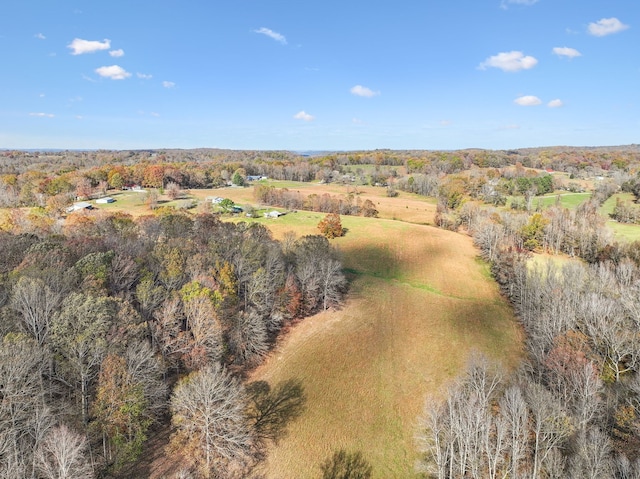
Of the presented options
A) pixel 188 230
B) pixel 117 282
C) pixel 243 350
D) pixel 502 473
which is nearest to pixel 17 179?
pixel 188 230

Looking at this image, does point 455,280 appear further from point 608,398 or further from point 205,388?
point 205,388

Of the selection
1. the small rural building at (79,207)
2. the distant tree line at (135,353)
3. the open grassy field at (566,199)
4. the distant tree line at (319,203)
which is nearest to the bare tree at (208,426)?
the distant tree line at (135,353)

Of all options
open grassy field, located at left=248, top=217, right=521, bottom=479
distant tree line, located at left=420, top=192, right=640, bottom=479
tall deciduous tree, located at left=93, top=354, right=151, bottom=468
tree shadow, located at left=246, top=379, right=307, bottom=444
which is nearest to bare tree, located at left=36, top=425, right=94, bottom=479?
tall deciduous tree, located at left=93, top=354, right=151, bottom=468

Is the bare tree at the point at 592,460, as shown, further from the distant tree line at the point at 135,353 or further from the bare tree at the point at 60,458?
the bare tree at the point at 60,458

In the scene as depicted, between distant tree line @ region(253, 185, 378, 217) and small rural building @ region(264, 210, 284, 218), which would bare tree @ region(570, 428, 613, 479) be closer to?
small rural building @ region(264, 210, 284, 218)

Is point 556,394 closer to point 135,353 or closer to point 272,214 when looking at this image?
point 135,353

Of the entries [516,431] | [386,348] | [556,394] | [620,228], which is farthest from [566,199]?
[516,431]
